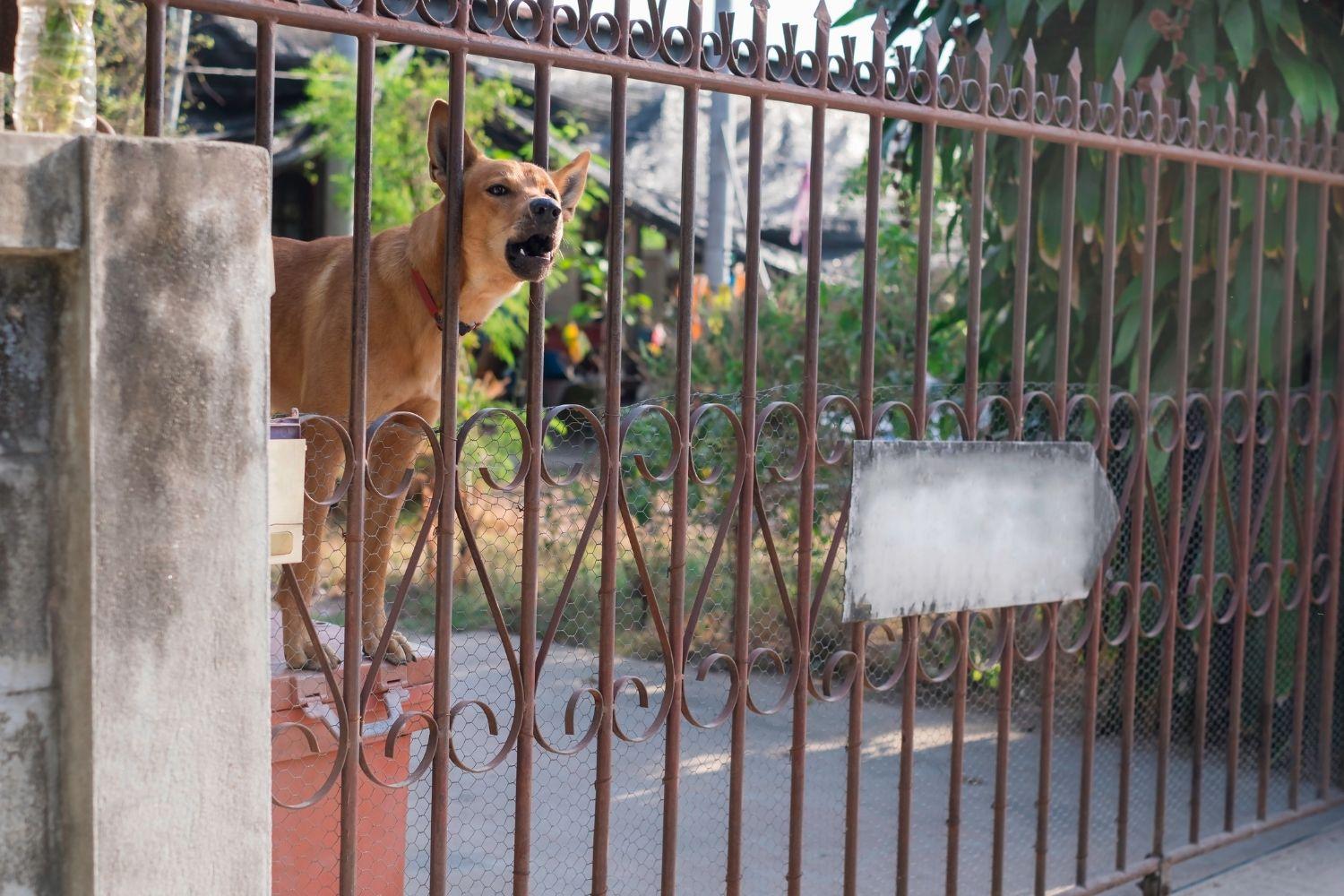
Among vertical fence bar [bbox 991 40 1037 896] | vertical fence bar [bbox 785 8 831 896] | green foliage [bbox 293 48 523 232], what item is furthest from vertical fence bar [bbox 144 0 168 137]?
green foliage [bbox 293 48 523 232]

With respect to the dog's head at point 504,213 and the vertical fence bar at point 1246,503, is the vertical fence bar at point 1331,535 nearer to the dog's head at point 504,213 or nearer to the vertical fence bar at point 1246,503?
the vertical fence bar at point 1246,503

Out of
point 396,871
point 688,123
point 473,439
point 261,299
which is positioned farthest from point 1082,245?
point 261,299


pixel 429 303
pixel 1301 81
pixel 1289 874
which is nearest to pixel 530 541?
pixel 429 303

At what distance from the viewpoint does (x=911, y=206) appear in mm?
8789

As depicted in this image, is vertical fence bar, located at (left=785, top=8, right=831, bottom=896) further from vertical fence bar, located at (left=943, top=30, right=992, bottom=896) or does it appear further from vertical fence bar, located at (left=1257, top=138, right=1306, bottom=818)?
vertical fence bar, located at (left=1257, top=138, right=1306, bottom=818)

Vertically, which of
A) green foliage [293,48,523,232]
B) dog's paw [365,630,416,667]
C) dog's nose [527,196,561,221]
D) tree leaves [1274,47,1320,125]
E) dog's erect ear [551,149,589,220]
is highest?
green foliage [293,48,523,232]

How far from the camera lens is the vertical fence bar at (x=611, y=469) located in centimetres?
292

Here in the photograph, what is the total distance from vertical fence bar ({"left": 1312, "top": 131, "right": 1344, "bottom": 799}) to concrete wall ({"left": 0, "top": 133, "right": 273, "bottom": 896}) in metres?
3.72

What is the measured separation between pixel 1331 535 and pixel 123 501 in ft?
13.4

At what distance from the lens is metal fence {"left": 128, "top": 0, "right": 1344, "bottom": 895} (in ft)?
9.22

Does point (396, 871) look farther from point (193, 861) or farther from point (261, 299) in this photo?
point (261, 299)

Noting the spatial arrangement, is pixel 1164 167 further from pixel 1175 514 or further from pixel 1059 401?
pixel 1059 401

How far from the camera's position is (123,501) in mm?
2025

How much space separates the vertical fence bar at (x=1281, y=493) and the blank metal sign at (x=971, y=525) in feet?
2.54
